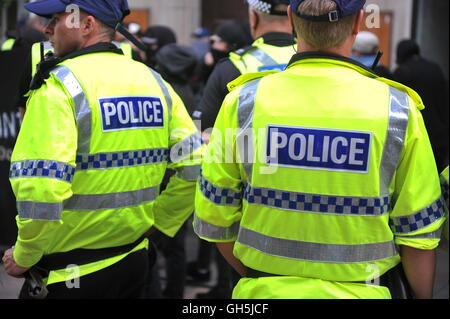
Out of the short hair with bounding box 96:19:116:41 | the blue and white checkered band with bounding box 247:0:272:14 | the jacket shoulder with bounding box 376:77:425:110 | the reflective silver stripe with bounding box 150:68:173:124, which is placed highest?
the blue and white checkered band with bounding box 247:0:272:14

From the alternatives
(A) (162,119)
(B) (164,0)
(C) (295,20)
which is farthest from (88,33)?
(B) (164,0)

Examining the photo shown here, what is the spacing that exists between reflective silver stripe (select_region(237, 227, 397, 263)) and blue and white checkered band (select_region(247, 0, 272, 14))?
188 centimetres

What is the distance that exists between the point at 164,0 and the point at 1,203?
34.2 feet

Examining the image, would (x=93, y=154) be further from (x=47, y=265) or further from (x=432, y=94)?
(x=432, y=94)

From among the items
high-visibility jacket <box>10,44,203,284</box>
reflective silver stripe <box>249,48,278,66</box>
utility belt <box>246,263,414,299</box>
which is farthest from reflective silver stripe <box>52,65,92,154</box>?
reflective silver stripe <box>249,48,278,66</box>

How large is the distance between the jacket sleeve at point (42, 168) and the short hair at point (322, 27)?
105 cm

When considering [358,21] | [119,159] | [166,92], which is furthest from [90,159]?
[358,21]

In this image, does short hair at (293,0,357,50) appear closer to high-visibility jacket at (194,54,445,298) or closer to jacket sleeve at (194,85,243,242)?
high-visibility jacket at (194,54,445,298)

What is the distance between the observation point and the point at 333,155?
7.57 feet

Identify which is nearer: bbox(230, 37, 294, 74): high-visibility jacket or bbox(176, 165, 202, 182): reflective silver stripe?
bbox(176, 165, 202, 182): reflective silver stripe

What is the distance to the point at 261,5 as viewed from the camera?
3947 mm

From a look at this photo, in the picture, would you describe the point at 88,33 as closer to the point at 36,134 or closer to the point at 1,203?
the point at 36,134

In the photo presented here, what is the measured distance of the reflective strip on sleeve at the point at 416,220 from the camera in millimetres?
2373

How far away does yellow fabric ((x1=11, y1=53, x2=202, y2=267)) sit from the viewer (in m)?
2.81
